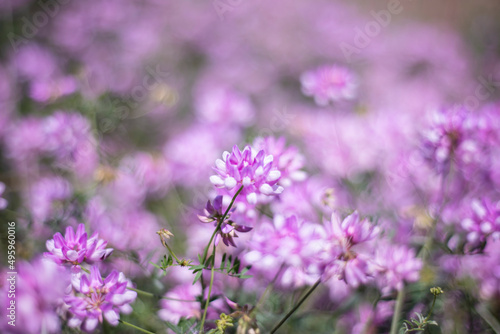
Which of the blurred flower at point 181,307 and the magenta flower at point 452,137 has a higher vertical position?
the magenta flower at point 452,137

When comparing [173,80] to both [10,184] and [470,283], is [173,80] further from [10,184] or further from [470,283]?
[470,283]

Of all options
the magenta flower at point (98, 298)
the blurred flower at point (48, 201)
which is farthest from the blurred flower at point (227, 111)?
the magenta flower at point (98, 298)

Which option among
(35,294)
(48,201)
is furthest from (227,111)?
(35,294)

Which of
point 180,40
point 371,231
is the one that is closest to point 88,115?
point 371,231

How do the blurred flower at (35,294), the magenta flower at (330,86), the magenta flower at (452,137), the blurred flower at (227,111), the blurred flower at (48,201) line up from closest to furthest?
1. the blurred flower at (35,294)
2. the magenta flower at (452,137)
3. the blurred flower at (48,201)
4. the magenta flower at (330,86)
5. the blurred flower at (227,111)

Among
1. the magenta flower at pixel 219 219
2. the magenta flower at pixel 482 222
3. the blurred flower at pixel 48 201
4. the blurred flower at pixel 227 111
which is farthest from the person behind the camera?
the blurred flower at pixel 227 111

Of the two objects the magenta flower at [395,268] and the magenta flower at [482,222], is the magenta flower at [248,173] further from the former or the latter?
the magenta flower at [482,222]

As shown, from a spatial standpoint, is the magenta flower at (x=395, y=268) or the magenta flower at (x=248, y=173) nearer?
the magenta flower at (x=248, y=173)

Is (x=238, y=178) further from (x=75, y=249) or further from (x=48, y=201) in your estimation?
(x=48, y=201)
